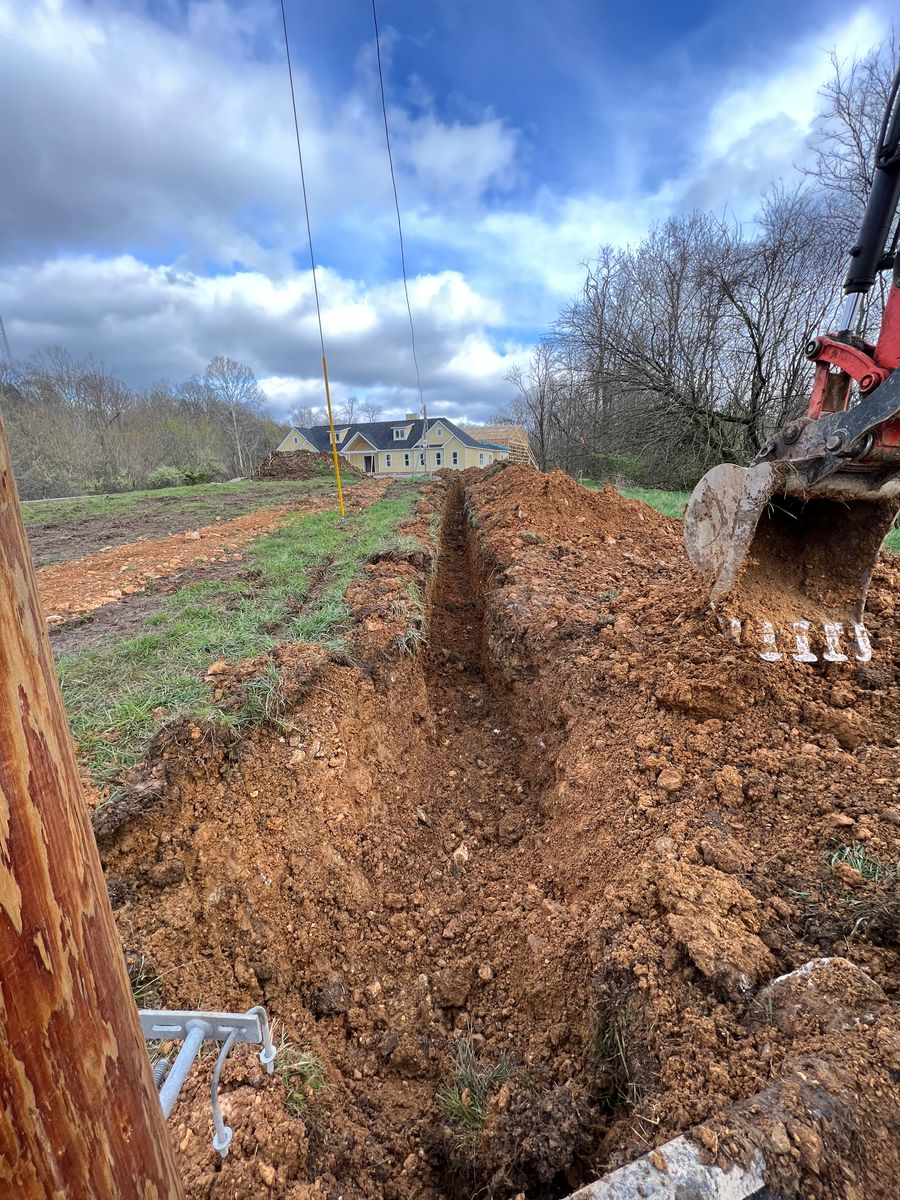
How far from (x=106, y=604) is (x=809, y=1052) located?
243 inches

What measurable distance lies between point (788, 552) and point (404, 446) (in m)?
46.4

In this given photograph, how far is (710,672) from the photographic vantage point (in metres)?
2.87

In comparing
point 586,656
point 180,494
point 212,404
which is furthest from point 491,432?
point 586,656

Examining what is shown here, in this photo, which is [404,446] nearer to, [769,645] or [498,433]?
[498,433]

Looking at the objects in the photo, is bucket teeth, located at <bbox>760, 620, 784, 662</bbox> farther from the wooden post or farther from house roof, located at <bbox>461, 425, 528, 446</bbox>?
house roof, located at <bbox>461, 425, 528, 446</bbox>

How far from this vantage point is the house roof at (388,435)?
46.8m

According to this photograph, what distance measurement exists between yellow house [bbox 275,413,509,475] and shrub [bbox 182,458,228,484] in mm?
13894

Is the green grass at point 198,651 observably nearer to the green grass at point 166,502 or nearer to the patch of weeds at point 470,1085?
the patch of weeds at point 470,1085

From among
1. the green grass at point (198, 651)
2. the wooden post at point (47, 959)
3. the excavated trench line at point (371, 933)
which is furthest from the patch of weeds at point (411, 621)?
the wooden post at point (47, 959)

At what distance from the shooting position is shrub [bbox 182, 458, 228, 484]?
2694cm

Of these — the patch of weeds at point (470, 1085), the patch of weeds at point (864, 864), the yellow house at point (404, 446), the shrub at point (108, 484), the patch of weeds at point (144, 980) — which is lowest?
the patch of weeds at point (470, 1085)

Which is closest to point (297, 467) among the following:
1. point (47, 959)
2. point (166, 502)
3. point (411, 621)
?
point (166, 502)

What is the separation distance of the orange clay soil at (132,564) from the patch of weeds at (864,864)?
5917 mm

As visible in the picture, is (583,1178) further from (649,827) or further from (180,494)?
(180,494)
